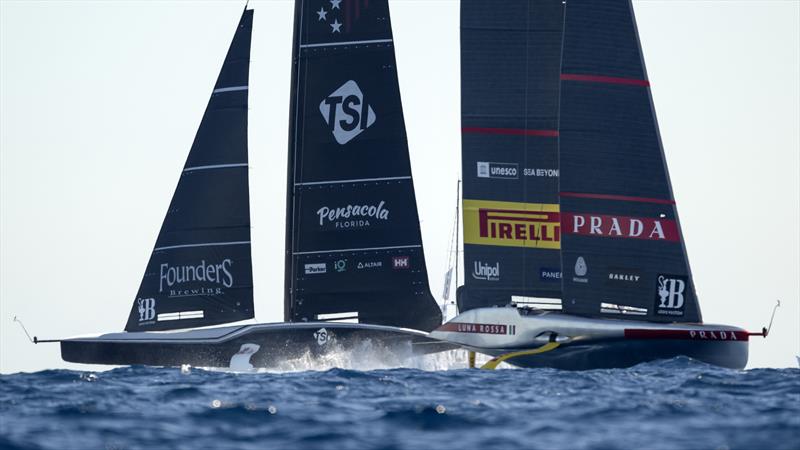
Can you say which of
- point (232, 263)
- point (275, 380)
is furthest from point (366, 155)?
point (275, 380)

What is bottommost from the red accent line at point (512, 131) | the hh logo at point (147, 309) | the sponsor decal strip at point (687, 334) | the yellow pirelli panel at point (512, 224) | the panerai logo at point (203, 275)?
the sponsor decal strip at point (687, 334)

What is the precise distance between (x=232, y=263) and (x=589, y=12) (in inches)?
410

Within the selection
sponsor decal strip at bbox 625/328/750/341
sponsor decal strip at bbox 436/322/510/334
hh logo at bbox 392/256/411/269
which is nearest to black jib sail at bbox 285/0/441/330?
hh logo at bbox 392/256/411/269

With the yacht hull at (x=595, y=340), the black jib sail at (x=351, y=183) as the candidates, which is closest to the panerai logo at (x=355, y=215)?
the black jib sail at (x=351, y=183)

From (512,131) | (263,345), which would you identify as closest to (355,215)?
(263,345)

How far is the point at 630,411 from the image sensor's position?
55.1 feet

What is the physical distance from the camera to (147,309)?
33.7 m

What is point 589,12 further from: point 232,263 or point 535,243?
point 232,263

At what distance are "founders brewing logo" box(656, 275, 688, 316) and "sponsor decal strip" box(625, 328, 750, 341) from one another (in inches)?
67.8

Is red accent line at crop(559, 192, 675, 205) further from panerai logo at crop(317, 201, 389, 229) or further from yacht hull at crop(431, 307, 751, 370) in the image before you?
panerai logo at crop(317, 201, 389, 229)

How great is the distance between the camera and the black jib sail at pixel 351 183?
111 feet

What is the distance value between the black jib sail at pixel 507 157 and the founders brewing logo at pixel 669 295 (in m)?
3.08

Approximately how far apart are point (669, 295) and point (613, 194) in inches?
98.4

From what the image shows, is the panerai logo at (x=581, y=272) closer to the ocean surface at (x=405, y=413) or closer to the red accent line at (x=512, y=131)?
the red accent line at (x=512, y=131)
